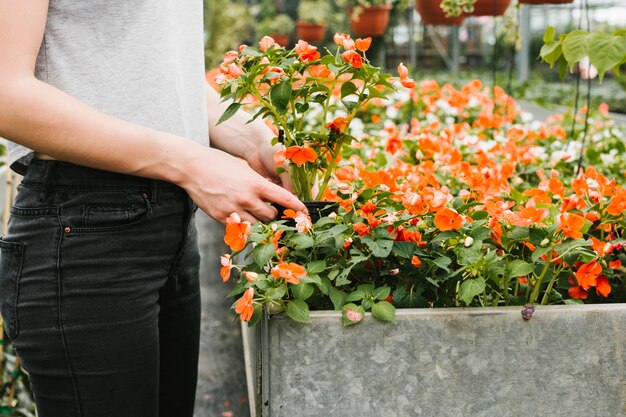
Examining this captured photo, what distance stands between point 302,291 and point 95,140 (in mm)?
375

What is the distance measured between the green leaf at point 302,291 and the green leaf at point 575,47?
627 millimetres

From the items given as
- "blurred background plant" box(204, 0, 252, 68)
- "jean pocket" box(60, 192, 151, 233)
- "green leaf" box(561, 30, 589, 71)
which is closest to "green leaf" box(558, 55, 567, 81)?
"green leaf" box(561, 30, 589, 71)

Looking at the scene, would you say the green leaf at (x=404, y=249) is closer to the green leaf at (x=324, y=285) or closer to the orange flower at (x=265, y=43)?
the green leaf at (x=324, y=285)

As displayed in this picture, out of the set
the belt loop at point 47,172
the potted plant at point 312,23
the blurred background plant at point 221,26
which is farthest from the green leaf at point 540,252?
the blurred background plant at point 221,26

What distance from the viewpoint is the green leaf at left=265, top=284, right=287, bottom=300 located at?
3.73 ft

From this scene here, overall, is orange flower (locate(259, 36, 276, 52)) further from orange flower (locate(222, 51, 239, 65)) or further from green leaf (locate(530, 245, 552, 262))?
green leaf (locate(530, 245, 552, 262))

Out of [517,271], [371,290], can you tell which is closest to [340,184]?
[371,290]

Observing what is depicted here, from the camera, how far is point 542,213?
1.27 metres

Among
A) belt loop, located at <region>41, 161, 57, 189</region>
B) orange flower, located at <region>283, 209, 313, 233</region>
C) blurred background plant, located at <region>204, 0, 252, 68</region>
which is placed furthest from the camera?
blurred background plant, located at <region>204, 0, 252, 68</region>

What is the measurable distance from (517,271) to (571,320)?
11 centimetres

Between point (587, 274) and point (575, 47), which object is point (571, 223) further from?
point (575, 47)

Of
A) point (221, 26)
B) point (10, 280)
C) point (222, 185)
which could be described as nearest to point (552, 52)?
point (222, 185)

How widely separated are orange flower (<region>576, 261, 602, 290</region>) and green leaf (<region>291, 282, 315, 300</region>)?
1.50 feet

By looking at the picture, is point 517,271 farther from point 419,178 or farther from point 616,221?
point 419,178
